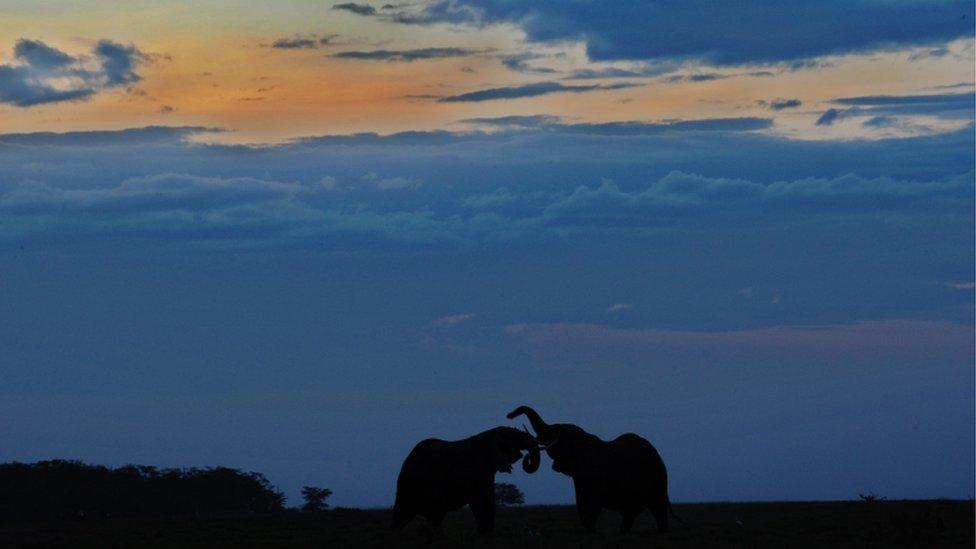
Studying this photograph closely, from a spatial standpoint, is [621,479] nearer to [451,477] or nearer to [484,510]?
[484,510]

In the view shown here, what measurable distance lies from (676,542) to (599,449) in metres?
4.79

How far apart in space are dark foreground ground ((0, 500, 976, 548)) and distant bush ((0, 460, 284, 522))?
9.91 meters

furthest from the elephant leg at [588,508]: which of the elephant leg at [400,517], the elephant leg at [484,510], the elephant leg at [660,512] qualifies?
the elephant leg at [400,517]

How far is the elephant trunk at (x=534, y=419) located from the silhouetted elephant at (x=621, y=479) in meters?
1.52

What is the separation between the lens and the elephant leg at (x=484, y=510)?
42281mm

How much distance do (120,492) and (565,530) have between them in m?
36.5

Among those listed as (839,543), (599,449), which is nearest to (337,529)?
(599,449)

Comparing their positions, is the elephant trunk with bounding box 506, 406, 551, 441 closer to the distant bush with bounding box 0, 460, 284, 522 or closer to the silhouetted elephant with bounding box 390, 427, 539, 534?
the silhouetted elephant with bounding box 390, 427, 539, 534

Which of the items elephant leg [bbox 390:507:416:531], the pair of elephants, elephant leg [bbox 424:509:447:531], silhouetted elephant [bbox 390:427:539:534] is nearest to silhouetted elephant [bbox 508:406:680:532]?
the pair of elephants

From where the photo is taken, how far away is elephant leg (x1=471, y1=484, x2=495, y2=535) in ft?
139

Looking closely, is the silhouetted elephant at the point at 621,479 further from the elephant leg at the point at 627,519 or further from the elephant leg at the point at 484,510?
the elephant leg at the point at 484,510

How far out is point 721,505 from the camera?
65312 millimetres

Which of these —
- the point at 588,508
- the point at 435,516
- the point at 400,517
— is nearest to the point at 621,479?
the point at 588,508

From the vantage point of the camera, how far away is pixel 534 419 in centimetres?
4519
